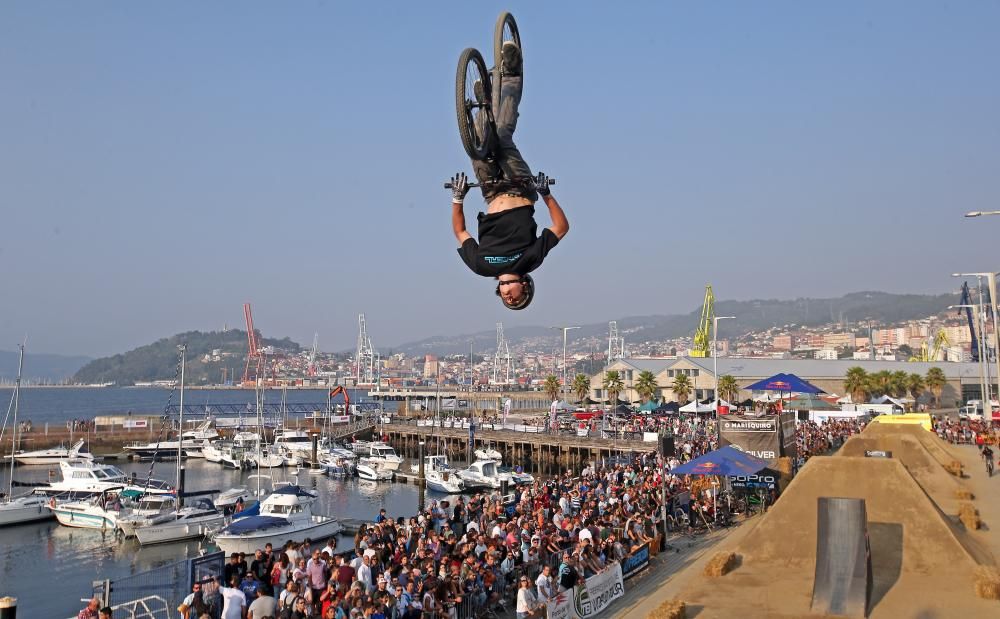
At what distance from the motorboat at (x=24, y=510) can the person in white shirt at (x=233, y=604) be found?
33675 millimetres

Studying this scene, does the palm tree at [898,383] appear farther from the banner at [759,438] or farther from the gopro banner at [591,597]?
the gopro banner at [591,597]

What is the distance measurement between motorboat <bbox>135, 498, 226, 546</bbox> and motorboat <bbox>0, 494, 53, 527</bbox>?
29.6 ft

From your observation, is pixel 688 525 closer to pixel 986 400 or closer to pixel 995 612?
pixel 995 612

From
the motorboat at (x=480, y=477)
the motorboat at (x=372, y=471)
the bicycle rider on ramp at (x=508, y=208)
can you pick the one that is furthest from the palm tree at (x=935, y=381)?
the bicycle rider on ramp at (x=508, y=208)

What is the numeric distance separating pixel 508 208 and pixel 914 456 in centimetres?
2621

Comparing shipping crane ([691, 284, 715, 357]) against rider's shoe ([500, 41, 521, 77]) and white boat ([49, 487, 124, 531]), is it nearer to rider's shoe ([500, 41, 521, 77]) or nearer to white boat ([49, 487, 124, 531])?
white boat ([49, 487, 124, 531])

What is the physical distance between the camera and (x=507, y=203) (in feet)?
28.8

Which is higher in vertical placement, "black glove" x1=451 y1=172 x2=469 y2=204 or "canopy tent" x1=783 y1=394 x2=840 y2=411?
"black glove" x1=451 y1=172 x2=469 y2=204

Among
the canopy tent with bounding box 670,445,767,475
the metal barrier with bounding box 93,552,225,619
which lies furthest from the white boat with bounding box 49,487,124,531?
the canopy tent with bounding box 670,445,767,475

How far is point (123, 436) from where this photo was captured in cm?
7662

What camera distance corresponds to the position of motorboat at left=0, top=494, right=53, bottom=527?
128ft

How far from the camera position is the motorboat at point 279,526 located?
30.1m

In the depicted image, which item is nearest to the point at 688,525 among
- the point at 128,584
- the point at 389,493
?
the point at 128,584

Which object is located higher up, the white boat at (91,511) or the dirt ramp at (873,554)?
the dirt ramp at (873,554)
